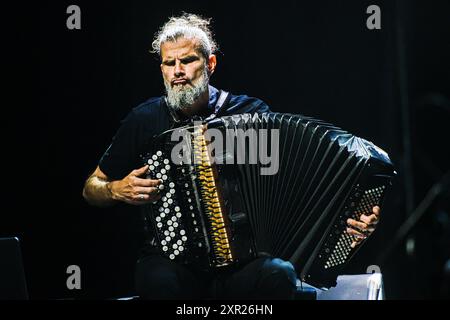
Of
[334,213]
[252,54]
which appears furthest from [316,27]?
[334,213]

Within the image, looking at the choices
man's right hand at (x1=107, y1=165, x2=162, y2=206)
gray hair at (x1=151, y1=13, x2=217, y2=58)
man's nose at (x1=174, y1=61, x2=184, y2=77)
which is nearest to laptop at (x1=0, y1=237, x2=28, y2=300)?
man's right hand at (x1=107, y1=165, x2=162, y2=206)

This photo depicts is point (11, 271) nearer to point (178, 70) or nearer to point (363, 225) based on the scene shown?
point (178, 70)

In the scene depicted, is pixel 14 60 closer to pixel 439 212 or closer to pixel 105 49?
pixel 105 49

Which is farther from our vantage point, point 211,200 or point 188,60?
point 188,60

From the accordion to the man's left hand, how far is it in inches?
1.1

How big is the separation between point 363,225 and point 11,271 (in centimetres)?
140

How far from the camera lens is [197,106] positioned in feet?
9.82

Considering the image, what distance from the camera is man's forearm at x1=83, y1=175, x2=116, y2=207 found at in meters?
2.91

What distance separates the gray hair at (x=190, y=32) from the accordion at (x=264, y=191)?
0.50m

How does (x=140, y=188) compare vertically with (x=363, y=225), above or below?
above

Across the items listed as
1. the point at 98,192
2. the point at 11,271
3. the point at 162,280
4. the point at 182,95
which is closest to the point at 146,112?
the point at 182,95

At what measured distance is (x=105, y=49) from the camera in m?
3.51

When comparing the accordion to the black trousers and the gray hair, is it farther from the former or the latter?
the gray hair
